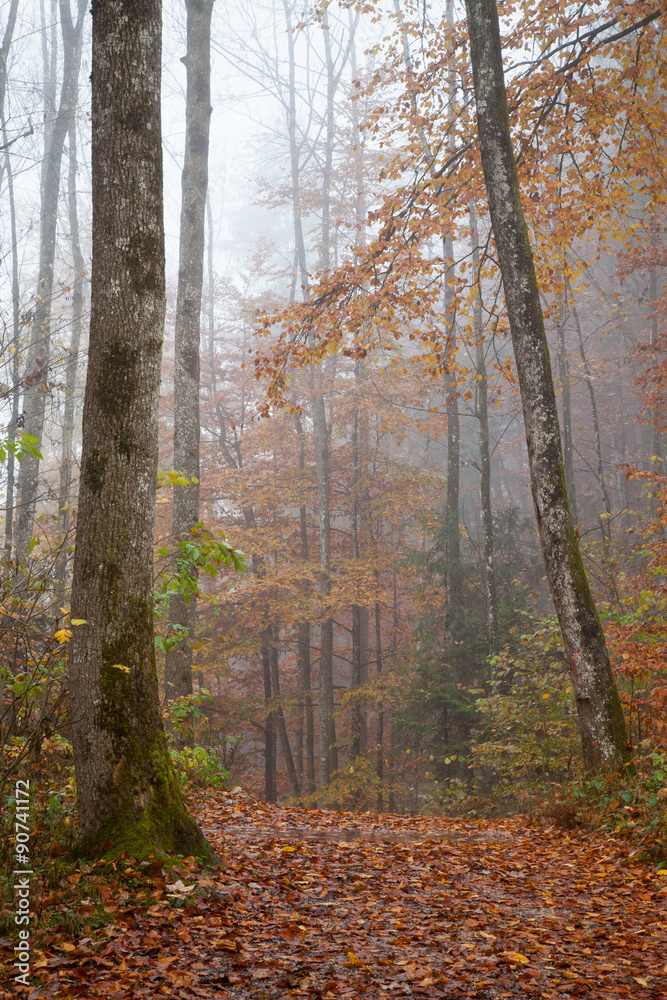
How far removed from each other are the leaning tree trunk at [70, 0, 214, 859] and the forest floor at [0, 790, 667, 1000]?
355 mm

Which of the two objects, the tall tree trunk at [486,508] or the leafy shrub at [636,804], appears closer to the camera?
the leafy shrub at [636,804]

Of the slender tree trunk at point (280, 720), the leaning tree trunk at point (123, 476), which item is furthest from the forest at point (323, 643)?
the slender tree trunk at point (280, 720)

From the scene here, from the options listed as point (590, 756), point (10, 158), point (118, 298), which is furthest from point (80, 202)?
point (590, 756)

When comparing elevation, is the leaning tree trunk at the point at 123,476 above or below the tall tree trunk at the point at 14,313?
below

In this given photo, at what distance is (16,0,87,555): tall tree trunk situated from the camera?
10938mm

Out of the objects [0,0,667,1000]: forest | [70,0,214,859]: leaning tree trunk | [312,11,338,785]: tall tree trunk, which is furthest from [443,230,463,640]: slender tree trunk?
[70,0,214,859]: leaning tree trunk

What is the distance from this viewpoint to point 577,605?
6254 millimetres

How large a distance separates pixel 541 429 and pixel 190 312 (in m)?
4.69

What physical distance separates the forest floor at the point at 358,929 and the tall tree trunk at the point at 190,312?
11.7 feet

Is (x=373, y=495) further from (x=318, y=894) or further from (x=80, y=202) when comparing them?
(x=318, y=894)

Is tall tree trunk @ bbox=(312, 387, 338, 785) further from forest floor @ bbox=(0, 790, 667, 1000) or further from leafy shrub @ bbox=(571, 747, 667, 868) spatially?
forest floor @ bbox=(0, 790, 667, 1000)

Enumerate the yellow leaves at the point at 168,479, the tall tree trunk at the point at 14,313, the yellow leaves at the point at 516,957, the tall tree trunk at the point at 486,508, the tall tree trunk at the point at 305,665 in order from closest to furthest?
the yellow leaves at the point at 516,957
the yellow leaves at the point at 168,479
the tall tree trunk at the point at 14,313
the tall tree trunk at the point at 486,508
the tall tree trunk at the point at 305,665

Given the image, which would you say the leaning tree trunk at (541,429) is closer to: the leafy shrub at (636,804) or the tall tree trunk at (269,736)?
the leafy shrub at (636,804)
